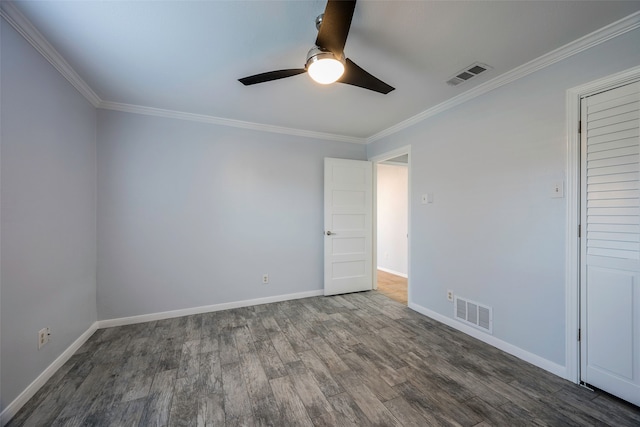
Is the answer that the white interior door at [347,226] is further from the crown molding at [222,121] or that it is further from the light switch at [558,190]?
the light switch at [558,190]

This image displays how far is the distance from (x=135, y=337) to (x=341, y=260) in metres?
2.65

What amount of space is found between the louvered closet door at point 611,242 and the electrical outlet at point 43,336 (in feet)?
13.0

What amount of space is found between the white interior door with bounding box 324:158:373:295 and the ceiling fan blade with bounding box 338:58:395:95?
1929 millimetres

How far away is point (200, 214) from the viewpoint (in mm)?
3213

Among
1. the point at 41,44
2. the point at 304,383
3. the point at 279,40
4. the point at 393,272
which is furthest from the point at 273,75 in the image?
the point at 393,272

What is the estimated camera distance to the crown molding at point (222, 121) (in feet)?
9.43

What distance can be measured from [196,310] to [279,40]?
3100 mm

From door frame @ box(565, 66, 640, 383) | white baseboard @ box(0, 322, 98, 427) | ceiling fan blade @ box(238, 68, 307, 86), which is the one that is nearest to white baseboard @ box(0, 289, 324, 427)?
white baseboard @ box(0, 322, 98, 427)

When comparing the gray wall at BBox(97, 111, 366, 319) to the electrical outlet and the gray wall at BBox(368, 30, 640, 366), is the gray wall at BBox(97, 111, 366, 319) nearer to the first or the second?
the electrical outlet

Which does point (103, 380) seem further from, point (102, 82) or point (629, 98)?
point (629, 98)

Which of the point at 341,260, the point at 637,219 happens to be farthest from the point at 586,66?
the point at 341,260

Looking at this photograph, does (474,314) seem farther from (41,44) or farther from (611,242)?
(41,44)

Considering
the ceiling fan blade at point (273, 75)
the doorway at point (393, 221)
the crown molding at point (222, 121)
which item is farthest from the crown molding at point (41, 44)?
the doorway at point (393, 221)

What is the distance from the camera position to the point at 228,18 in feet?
5.30
